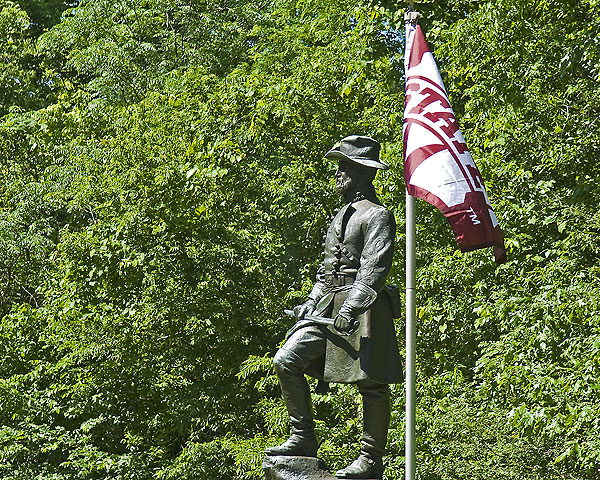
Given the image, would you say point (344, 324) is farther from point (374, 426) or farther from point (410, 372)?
point (374, 426)

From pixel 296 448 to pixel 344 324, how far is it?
941 mm

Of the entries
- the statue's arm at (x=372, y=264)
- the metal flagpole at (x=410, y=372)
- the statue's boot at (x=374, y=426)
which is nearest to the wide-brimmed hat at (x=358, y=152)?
the statue's arm at (x=372, y=264)

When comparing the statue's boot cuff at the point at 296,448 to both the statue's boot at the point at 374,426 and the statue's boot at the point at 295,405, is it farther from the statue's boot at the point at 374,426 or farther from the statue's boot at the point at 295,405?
the statue's boot at the point at 374,426

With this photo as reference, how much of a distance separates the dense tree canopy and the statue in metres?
3.05

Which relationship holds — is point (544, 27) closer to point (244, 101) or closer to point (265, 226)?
point (244, 101)

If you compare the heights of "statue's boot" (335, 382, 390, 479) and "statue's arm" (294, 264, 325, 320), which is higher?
"statue's arm" (294, 264, 325, 320)

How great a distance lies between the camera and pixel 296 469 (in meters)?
6.93

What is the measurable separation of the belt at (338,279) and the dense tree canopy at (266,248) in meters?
3.23

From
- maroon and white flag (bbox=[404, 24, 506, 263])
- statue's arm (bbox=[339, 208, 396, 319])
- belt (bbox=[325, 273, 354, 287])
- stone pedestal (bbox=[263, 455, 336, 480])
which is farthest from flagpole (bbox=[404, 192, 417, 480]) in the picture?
stone pedestal (bbox=[263, 455, 336, 480])

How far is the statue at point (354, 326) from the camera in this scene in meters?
6.86

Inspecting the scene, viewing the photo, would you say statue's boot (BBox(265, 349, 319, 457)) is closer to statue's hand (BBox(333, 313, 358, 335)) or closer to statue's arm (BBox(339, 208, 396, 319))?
statue's hand (BBox(333, 313, 358, 335))

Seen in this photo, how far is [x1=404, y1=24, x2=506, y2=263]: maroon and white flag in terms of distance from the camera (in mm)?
6703

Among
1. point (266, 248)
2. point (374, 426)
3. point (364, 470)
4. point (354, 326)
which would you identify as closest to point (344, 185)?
point (354, 326)

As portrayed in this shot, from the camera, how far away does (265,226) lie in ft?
54.0
